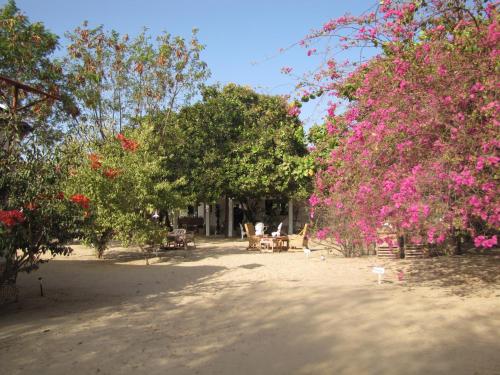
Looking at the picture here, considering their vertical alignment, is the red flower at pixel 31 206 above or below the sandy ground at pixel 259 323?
above

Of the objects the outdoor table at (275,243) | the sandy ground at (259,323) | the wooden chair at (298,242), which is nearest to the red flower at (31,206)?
the sandy ground at (259,323)

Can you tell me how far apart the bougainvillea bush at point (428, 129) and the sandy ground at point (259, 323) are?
1.15 meters

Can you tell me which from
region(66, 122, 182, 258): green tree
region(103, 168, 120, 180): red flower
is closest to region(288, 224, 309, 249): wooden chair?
region(66, 122, 182, 258): green tree

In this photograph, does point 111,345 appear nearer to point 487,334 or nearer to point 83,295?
point 83,295

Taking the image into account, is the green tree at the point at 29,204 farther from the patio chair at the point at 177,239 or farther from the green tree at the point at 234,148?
the green tree at the point at 234,148

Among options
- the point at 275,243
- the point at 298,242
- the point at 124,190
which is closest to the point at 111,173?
the point at 124,190

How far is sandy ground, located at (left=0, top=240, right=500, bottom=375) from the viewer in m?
4.29

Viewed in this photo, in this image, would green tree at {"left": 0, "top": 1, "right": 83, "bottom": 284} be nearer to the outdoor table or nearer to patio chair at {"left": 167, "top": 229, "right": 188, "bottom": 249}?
patio chair at {"left": 167, "top": 229, "right": 188, "bottom": 249}

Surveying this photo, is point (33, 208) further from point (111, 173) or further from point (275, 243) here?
point (275, 243)

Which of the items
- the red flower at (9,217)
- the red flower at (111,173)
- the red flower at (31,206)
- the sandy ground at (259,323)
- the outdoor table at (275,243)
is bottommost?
the sandy ground at (259,323)

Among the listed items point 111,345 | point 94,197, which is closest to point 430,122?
point 111,345

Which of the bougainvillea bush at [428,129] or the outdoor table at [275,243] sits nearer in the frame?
the bougainvillea bush at [428,129]

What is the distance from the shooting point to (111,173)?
11.3 metres

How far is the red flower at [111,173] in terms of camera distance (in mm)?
11328
